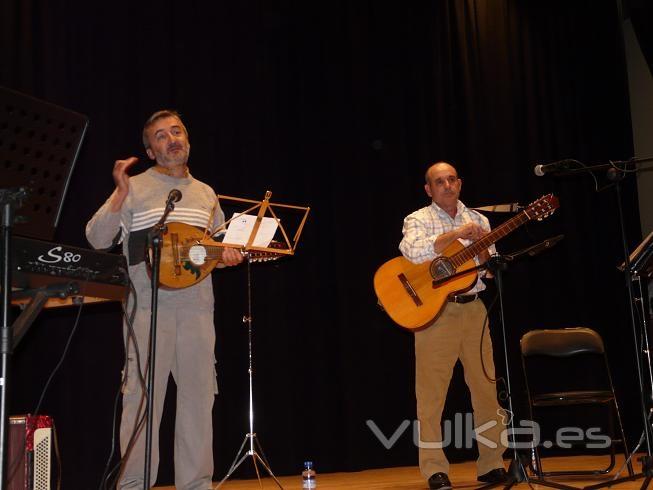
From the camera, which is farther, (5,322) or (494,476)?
(494,476)

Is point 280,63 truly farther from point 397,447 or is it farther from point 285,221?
point 397,447

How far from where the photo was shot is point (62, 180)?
2.23m

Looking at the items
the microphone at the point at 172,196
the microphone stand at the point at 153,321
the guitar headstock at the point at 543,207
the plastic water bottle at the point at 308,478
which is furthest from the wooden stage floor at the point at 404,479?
the microphone at the point at 172,196

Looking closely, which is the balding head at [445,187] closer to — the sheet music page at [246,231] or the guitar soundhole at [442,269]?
the guitar soundhole at [442,269]

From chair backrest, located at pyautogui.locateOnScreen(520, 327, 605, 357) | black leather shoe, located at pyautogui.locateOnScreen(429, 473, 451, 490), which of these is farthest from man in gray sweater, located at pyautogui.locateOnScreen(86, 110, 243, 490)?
chair backrest, located at pyautogui.locateOnScreen(520, 327, 605, 357)

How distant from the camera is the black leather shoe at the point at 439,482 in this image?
4077 millimetres

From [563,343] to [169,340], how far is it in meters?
2.73

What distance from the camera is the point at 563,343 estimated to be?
16.2 feet

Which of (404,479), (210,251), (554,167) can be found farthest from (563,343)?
(210,251)

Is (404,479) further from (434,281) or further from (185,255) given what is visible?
(185,255)

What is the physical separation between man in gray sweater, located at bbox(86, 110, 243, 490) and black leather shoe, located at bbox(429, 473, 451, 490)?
1.30m

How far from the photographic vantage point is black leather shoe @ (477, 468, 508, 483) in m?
4.20

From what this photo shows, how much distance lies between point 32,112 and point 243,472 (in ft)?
11.3

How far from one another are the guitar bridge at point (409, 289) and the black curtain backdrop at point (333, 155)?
75 centimetres
